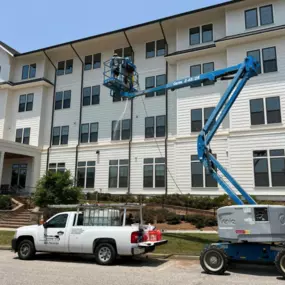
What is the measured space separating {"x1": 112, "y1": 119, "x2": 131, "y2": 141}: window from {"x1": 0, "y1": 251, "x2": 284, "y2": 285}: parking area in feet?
56.7

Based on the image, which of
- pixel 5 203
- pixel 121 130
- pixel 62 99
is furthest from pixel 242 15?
pixel 5 203

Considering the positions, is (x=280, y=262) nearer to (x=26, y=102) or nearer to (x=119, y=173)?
(x=119, y=173)

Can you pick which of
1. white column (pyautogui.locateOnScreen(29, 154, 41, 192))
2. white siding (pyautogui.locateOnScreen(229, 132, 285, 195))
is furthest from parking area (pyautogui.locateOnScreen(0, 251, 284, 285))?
white column (pyautogui.locateOnScreen(29, 154, 41, 192))

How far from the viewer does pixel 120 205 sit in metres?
10.7

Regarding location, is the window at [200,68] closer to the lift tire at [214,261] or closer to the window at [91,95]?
the window at [91,95]

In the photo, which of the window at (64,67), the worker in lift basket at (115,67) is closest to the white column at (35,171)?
the window at (64,67)

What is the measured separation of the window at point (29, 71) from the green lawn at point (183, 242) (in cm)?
2100

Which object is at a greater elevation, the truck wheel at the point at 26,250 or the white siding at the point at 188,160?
the white siding at the point at 188,160

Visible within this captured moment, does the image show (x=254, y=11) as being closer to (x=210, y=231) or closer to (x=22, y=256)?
(x=210, y=231)

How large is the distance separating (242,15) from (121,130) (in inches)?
532

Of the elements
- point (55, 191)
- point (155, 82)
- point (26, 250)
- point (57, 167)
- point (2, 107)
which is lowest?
point (26, 250)

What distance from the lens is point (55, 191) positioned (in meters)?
19.7

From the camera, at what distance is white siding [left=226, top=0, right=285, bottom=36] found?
23.0 metres

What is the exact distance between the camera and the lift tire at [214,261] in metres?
9.05
